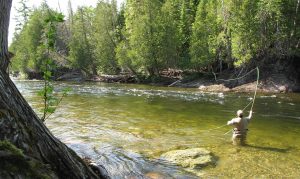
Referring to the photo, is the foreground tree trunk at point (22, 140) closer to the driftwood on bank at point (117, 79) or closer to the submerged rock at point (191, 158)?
the submerged rock at point (191, 158)

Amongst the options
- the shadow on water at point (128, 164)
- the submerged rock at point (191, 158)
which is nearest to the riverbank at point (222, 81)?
the submerged rock at point (191, 158)

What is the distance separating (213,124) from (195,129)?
1432mm

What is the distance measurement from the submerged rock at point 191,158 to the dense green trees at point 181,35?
55.2ft

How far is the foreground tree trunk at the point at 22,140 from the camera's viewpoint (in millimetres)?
2776

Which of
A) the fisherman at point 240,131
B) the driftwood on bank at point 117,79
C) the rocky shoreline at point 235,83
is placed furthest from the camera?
the driftwood on bank at point 117,79

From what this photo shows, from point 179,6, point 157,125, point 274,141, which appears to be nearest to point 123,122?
point 157,125

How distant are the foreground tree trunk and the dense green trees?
69.8ft

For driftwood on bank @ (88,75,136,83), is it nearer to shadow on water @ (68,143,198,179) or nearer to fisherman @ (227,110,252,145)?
fisherman @ (227,110,252,145)

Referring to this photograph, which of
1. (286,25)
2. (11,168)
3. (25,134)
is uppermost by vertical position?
(286,25)

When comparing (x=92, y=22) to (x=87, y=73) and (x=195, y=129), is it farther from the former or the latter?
(x=195, y=129)

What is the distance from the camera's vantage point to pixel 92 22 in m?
57.7

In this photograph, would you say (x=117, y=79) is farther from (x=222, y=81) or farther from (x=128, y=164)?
(x=128, y=164)

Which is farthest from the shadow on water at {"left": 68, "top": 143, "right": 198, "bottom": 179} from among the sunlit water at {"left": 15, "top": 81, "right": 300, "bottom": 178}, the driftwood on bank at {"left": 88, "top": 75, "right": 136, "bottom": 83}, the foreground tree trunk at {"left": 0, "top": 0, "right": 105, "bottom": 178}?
the driftwood on bank at {"left": 88, "top": 75, "right": 136, "bottom": 83}

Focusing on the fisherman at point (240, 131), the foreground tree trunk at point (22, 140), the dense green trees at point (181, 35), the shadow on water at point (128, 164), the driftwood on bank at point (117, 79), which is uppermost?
the dense green trees at point (181, 35)
